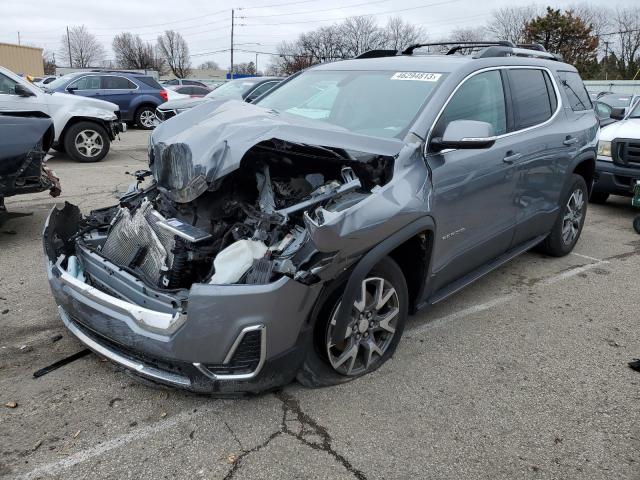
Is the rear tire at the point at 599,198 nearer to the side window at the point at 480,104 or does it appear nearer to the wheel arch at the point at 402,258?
the side window at the point at 480,104

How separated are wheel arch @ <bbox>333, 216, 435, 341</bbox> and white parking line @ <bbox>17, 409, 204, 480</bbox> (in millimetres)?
926

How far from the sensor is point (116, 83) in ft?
51.8

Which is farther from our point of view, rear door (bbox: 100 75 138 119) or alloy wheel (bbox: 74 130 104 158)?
rear door (bbox: 100 75 138 119)

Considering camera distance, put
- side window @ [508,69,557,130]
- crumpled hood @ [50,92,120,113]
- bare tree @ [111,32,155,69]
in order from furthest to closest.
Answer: bare tree @ [111,32,155,69]
crumpled hood @ [50,92,120,113]
side window @ [508,69,557,130]

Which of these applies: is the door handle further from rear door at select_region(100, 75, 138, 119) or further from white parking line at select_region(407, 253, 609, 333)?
rear door at select_region(100, 75, 138, 119)

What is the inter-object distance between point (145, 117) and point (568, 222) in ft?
46.4

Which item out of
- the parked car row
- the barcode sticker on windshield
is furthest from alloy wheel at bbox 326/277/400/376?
the parked car row

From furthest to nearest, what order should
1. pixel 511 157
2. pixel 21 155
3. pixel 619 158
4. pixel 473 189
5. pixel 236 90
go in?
pixel 236 90 → pixel 619 158 → pixel 21 155 → pixel 511 157 → pixel 473 189

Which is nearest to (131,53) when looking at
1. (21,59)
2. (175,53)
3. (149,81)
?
(175,53)

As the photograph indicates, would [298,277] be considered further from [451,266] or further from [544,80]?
[544,80]

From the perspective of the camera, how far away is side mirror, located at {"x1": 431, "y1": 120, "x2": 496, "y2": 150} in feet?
10.5

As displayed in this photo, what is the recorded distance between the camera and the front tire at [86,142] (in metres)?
10.3

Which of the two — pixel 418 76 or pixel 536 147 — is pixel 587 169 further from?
pixel 418 76

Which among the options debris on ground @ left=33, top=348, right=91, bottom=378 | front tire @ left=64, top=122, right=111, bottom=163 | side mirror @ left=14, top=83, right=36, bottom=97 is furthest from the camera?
front tire @ left=64, top=122, right=111, bottom=163
